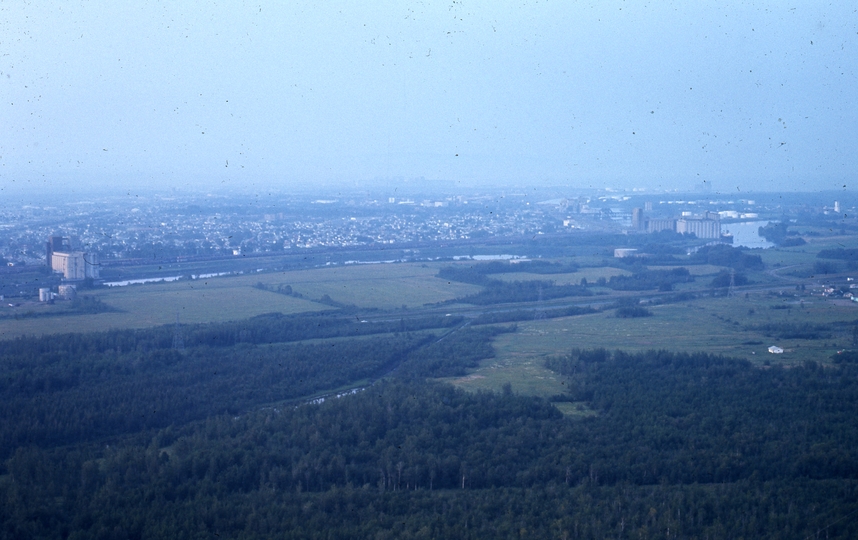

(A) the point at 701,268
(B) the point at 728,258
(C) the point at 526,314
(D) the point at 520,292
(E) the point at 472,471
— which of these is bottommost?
(E) the point at 472,471

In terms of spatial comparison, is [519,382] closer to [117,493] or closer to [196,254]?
[117,493]

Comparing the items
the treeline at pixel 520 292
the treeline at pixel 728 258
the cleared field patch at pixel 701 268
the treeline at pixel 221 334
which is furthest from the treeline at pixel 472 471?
the treeline at pixel 728 258

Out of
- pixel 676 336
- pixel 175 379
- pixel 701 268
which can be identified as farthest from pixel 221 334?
pixel 701 268

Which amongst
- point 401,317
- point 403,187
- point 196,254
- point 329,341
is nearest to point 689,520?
point 329,341

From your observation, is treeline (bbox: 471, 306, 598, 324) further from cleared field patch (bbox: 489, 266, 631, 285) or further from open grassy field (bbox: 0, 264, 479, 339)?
cleared field patch (bbox: 489, 266, 631, 285)

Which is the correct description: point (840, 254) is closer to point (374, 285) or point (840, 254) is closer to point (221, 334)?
point (374, 285)

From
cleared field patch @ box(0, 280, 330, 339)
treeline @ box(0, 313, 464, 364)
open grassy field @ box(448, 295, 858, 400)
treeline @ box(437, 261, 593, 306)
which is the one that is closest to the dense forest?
treeline @ box(0, 313, 464, 364)
